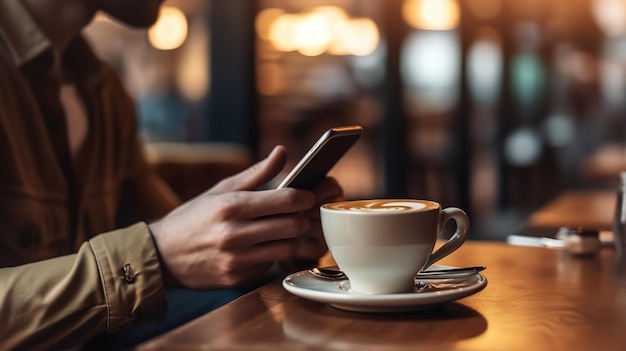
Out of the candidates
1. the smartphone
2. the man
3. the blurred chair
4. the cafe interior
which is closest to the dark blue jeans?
the man

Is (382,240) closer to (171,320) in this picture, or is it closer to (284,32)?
(171,320)

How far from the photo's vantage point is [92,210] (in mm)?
1512

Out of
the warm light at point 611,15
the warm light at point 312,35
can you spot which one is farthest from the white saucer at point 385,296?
the warm light at point 611,15

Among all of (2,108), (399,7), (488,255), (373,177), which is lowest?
(373,177)

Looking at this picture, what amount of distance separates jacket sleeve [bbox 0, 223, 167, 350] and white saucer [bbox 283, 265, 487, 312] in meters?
0.22

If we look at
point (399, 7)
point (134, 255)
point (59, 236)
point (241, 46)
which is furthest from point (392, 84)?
point (134, 255)

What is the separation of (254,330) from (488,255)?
55 centimetres

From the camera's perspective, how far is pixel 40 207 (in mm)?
1336

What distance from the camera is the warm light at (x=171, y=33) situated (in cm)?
457

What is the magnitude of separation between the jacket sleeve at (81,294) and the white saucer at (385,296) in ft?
0.71

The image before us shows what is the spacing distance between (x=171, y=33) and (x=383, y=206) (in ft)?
13.0

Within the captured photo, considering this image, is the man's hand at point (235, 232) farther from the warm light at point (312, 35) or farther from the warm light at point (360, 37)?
the warm light at point (312, 35)

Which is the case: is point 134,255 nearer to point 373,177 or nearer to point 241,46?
point 241,46

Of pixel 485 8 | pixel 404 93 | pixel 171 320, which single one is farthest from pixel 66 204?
pixel 485 8
